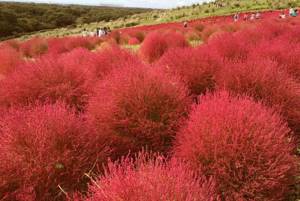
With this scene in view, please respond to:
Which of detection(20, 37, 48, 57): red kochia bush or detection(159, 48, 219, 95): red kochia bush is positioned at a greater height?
detection(159, 48, 219, 95): red kochia bush

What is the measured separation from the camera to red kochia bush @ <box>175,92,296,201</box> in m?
2.95

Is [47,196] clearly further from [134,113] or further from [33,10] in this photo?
[33,10]

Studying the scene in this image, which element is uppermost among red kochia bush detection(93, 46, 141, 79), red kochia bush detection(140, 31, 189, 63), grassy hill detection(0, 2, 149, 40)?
red kochia bush detection(93, 46, 141, 79)

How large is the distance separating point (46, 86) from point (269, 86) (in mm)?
2780

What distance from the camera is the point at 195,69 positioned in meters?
5.07

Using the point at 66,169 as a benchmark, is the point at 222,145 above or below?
above

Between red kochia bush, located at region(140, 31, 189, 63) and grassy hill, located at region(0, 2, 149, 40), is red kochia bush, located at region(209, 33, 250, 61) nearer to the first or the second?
red kochia bush, located at region(140, 31, 189, 63)

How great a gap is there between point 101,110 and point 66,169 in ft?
3.16

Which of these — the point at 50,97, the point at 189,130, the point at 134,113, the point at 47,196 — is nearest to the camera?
the point at 47,196

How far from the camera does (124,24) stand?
3394 centimetres

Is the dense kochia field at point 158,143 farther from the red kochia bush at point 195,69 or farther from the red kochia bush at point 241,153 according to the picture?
the red kochia bush at point 195,69

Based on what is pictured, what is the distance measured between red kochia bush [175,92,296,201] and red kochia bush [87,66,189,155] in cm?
63

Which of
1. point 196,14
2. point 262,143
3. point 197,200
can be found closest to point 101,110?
point 262,143

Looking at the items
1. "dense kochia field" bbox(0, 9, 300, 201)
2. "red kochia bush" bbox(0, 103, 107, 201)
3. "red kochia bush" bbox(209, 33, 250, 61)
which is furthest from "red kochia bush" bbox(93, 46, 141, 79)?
"red kochia bush" bbox(0, 103, 107, 201)
